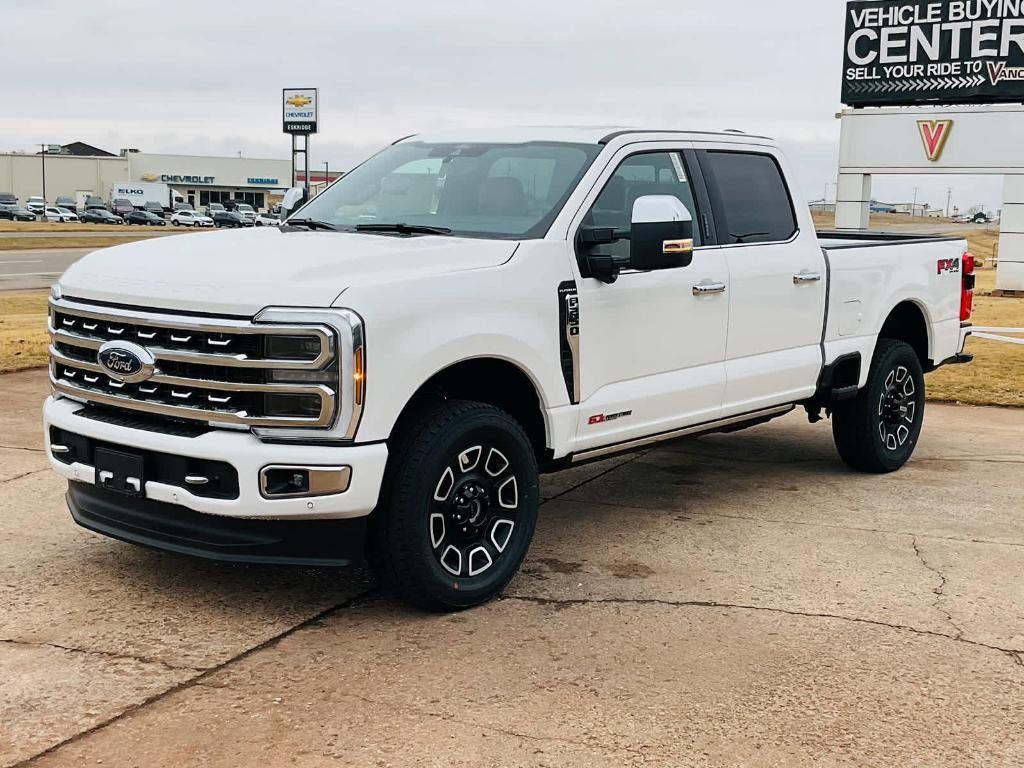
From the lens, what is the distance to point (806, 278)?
6719mm

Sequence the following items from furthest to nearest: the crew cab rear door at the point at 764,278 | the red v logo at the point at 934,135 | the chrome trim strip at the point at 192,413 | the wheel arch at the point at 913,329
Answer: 1. the red v logo at the point at 934,135
2. the wheel arch at the point at 913,329
3. the crew cab rear door at the point at 764,278
4. the chrome trim strip at the point at 192,413

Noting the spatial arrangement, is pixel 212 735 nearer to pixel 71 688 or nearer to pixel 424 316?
pixel 71 688

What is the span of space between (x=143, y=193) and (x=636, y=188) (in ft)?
358

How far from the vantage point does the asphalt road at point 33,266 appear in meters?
24.9

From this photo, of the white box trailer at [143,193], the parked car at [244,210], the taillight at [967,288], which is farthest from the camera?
the white box trailer at [143,193]

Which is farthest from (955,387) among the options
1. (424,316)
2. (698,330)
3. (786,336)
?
(424,316)

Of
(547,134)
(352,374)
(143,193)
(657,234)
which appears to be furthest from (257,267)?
(143,193)

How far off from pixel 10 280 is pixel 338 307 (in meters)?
23.5

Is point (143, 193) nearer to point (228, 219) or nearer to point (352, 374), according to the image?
point (228, 219)

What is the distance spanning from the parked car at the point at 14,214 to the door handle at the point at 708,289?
259 ft

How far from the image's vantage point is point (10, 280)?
25.6 metres

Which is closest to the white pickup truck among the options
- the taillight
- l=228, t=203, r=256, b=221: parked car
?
the taillight

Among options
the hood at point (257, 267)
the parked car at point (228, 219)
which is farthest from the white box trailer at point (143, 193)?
the hood at point (257, 267)

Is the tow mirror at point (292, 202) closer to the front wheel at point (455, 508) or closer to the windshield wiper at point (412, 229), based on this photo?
the windshield wiper at point (412, 229)
